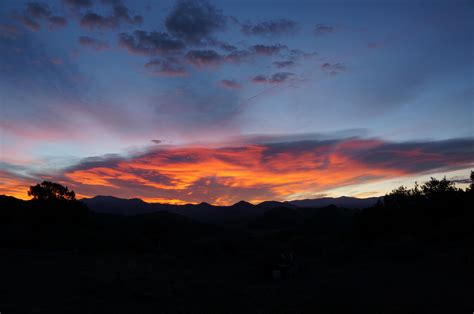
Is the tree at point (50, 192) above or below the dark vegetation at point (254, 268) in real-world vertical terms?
above

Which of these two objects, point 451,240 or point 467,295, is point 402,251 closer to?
point 451,240

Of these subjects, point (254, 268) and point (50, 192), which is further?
point (50, 192)

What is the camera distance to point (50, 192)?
47.2 metres

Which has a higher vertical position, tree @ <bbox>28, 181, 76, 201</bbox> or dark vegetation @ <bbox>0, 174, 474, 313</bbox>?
tree @ <bbox>28, 181, 76, 201</bbox>

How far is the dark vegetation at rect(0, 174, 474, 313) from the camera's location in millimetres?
13891

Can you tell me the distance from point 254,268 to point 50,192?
36024 mm

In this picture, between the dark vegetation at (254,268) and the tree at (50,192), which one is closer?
the dark vegetation at (254,268)

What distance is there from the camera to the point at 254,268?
950 inches

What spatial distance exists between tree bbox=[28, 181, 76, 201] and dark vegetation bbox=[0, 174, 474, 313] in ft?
0.55

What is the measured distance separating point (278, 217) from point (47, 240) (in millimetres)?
→ 67939

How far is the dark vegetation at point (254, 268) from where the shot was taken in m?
13.9

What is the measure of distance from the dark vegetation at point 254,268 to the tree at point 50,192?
168mm

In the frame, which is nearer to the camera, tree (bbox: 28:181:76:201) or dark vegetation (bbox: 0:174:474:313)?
dark vegetation (bbox: 0:174:474:313)

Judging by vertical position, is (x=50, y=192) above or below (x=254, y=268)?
above
